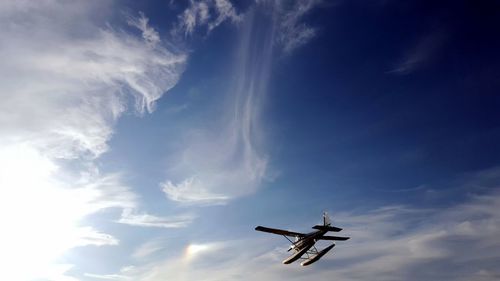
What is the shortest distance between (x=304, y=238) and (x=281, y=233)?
340cm

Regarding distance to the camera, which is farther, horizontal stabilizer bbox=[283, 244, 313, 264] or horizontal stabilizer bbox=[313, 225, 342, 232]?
horizontal stabilizer bbox=[283, 244, 313, 264]

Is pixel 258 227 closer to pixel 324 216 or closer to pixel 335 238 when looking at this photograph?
pixel 324 216

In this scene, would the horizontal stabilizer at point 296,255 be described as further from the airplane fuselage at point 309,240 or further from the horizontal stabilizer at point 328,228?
the horizontal stabilizer at point 328,228

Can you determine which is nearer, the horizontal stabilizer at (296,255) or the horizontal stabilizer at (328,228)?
the horizontal stabilizer at (328,228)

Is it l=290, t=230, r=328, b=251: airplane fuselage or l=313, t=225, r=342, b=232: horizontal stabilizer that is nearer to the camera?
l=313, t=225, r=342, b=232: horizontal stabilizer

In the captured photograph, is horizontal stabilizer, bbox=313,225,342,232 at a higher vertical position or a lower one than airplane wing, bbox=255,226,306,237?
lower

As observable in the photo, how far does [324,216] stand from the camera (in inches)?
2031

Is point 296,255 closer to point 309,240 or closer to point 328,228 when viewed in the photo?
point 309,240

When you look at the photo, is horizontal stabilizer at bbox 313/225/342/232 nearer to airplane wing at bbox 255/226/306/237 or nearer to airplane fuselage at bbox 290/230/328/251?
airplane fuselage at bbox 290/230/328/251

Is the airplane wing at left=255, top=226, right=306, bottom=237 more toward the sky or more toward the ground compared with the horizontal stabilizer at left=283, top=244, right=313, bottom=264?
more toward the sky

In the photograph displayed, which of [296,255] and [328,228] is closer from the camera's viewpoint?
[328,228]

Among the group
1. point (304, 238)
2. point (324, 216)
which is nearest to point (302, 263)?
point (304, 238)

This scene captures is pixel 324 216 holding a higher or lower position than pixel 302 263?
higher

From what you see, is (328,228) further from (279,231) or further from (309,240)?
(279,231)
